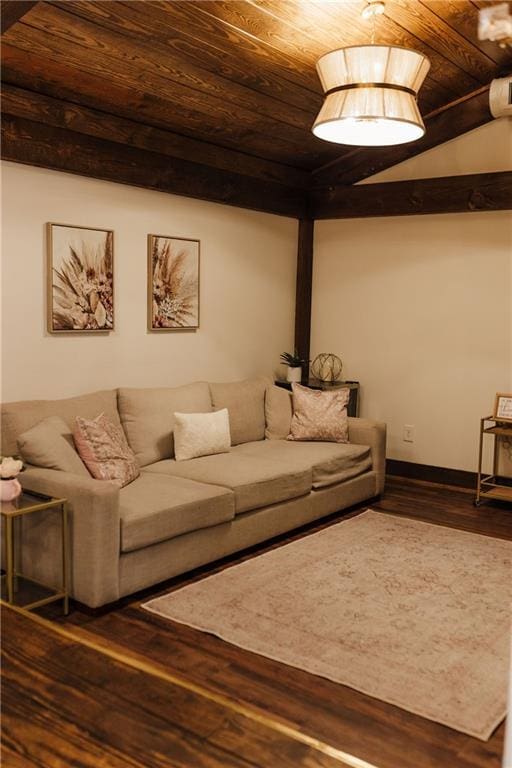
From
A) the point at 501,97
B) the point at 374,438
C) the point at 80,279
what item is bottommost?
the point at 374,438

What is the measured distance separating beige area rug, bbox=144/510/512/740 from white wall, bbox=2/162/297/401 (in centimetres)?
154

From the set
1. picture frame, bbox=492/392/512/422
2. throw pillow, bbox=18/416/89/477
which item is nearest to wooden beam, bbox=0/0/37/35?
throw pillow, bbox=18/416/89/477

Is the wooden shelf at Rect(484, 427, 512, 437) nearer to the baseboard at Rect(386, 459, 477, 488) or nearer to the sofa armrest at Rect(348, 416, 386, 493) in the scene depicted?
the baseboard at Rect(386, 459, 477, 488)

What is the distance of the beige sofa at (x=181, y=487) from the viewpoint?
3.29m

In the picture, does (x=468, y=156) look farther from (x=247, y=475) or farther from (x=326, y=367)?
(x=247, y=475)

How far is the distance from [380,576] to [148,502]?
4.15 feet

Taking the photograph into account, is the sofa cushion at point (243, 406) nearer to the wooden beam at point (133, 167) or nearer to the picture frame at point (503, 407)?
the wooden beam at point (133, 167)

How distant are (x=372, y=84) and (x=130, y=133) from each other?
1874 mm

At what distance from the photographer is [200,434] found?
4570 millimetres

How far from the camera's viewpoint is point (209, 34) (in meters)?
3.78

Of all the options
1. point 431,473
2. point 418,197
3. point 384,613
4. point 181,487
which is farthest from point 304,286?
point 384,613

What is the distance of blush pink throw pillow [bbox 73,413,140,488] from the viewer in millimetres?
3773

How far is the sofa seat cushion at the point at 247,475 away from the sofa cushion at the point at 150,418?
0.30 ft

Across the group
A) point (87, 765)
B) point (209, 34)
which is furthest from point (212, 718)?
point (209, 34)
